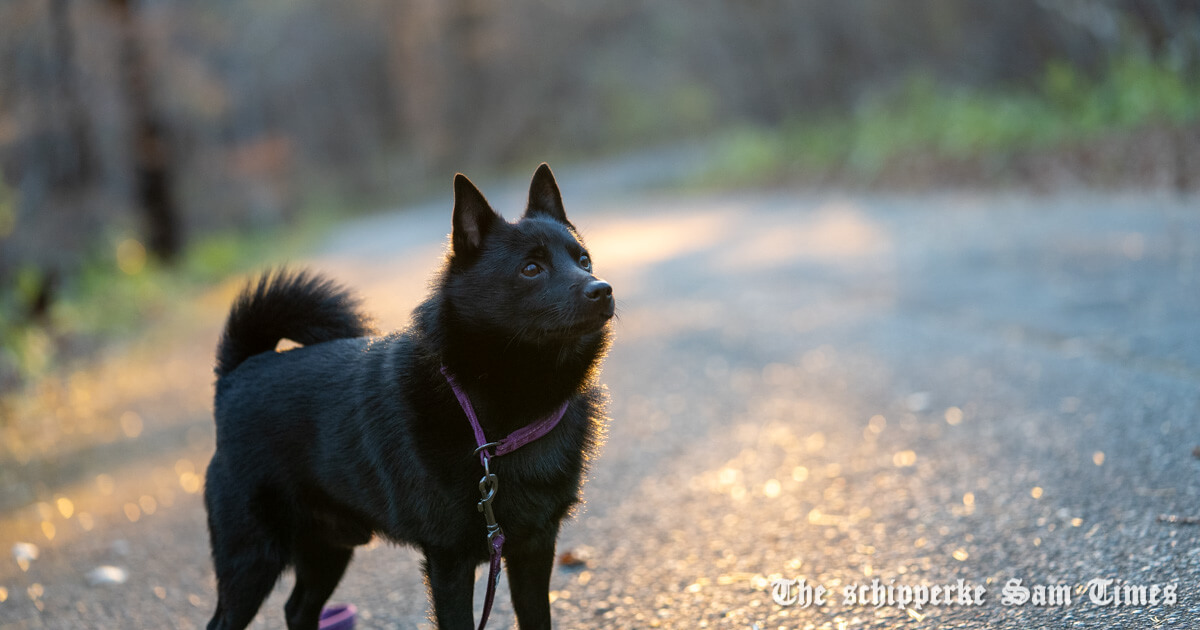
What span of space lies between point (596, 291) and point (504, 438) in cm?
51

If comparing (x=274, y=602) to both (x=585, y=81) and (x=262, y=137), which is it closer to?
(x=262, y=137)

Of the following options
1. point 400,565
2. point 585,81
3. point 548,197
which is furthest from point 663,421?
point 585,81

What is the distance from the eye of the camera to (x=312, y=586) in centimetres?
309

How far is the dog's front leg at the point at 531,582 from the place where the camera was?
2771 mm

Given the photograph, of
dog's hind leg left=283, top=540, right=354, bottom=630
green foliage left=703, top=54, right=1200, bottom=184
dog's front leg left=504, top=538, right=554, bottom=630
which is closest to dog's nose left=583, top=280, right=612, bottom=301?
dog's front leg left=504, top=538, right=554, bottom=630

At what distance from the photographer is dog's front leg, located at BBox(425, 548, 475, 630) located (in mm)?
2617

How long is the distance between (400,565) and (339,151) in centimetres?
4106

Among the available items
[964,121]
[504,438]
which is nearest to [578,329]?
[504,438]

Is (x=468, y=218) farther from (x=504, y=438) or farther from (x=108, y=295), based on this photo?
(x=108, y=295)

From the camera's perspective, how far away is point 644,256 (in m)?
12.9

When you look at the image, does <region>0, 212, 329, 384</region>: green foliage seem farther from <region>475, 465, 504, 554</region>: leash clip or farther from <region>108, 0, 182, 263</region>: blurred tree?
<region>475, 465, 504, 554</region>: leash clip

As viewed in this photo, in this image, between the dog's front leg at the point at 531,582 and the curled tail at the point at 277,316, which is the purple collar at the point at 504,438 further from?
the curled tail at the point at 277,316

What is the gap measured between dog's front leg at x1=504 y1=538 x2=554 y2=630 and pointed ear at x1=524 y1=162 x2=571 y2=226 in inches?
Answer: 46.5

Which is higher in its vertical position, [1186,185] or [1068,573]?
[1186,185]
